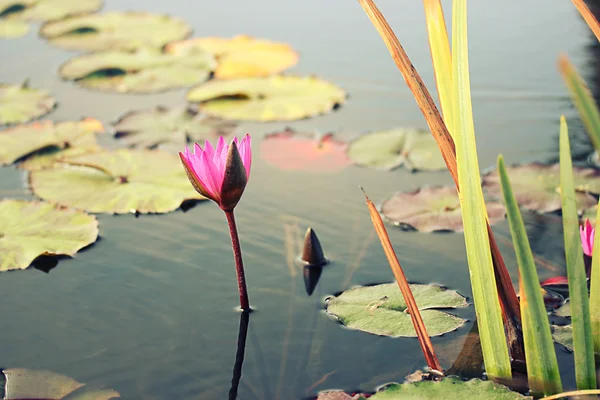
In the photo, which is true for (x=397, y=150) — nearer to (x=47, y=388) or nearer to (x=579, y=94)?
(x=47, y=388)

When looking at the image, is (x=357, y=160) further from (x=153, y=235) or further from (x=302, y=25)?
(x=302, y=25)

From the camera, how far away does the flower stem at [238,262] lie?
1581mm

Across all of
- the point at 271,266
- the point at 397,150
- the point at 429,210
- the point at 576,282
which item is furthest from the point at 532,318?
the point at 397,150

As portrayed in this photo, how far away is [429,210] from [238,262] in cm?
87

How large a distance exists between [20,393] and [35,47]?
2788 millimetres

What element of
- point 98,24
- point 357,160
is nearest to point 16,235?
point 357,160

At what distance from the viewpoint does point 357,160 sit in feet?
8.62

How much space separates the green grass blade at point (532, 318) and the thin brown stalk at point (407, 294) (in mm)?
230

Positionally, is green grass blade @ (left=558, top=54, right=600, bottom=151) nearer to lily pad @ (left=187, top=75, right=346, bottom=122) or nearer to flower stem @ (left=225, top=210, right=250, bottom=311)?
flower stem @ (left=225, top=210, right=250, bottom=311)

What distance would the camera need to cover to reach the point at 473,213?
4.19 ft

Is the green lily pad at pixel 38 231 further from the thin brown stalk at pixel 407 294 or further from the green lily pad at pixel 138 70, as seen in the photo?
the green lily pad at pixel 138 70

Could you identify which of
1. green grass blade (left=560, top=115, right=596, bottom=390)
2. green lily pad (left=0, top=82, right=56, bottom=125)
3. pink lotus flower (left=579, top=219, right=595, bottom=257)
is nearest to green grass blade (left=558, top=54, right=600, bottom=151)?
green grass blade (left=560, top=115, right=596, bottom=390)

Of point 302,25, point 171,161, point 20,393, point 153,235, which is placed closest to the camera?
point 20,393

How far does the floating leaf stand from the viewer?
263 centimetres
